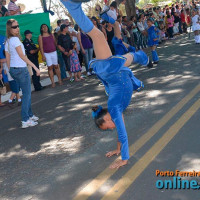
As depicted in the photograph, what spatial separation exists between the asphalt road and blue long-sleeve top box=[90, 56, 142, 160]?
47cm

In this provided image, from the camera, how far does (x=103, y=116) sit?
4152mm

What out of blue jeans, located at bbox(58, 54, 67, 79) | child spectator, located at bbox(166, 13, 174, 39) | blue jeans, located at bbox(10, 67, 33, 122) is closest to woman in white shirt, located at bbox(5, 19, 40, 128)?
blue jeans, located at bbox(10, 67, 33, 122)

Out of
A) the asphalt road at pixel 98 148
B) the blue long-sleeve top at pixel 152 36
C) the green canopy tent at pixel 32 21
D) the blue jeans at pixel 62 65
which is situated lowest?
the asphalt road at pixel 98 148

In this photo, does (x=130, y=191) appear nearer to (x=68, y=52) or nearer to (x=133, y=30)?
(x=68, y=52)

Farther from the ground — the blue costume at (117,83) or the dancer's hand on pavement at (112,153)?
the blue costume at (117,83)

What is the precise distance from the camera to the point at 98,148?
5168 millimetres

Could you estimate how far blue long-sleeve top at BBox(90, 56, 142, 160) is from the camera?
13.4 feet

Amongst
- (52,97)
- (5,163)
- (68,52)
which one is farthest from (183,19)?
(5,163)

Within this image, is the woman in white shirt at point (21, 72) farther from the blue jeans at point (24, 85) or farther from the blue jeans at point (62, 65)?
the blue jeans at point (62, 65)

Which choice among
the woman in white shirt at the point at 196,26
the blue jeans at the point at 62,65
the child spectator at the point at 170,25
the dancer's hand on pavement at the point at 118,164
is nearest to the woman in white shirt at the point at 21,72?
the dancer's hand on pavement at the point at 118,164

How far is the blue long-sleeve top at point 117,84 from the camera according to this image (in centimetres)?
408

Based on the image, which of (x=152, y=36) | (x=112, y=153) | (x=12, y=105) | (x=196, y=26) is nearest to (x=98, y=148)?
(x=112, y=153)

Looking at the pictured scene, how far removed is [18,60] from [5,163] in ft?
8.30

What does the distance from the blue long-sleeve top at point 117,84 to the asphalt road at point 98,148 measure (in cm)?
47
